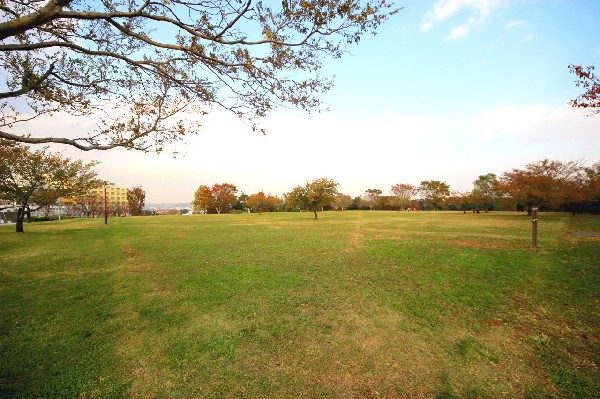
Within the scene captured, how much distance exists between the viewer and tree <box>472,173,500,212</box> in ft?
172

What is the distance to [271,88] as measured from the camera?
6094mm

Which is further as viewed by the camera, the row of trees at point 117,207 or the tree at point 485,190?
the row of trees at point 117,207

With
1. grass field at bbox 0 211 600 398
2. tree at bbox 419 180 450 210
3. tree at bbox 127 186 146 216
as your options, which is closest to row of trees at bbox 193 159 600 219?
tree at bbox 419 180 450 210

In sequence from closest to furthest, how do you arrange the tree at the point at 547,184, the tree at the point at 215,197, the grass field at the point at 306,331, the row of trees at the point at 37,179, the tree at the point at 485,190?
the grass field at the point at 306,331 → the row of trees at the point at 37,179 → the tree at the point at 547,184 → the tree at the point at 485,190 → the tree at the point at 215,197

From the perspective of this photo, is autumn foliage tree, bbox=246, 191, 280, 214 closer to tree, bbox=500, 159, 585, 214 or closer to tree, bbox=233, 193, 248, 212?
tree, bbox=233, 193, 248, 212

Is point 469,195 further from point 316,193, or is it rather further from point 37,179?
point 37,179

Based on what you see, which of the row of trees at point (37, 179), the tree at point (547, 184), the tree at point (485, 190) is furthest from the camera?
the tree at point (485, 190)

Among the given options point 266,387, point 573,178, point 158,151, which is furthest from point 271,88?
point 573,178

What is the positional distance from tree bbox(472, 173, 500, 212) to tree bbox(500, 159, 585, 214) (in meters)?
15.2

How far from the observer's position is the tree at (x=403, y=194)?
83.8 meters

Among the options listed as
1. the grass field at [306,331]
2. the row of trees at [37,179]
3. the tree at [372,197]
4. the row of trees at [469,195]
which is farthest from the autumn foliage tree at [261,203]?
the grass field at [306,331]

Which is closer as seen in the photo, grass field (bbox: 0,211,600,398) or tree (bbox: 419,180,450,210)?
grass field (bbox: 0,211,600,398)

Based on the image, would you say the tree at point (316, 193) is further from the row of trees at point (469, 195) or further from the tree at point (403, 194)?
the tree at point (403, 194)

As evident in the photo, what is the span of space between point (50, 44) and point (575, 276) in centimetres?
1344
